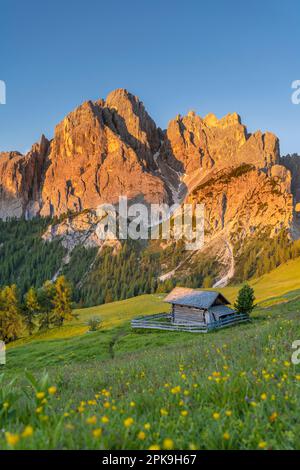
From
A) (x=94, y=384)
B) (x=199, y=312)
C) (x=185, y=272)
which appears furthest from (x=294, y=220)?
(x=94, y=384)

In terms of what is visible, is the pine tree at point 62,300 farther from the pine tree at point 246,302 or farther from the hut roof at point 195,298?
the pine tree at point 246,302

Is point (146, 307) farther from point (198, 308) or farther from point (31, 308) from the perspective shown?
point (198, 308)

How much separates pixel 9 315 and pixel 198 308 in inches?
1662

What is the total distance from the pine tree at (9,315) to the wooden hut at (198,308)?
119 feet

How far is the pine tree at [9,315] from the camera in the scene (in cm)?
6575

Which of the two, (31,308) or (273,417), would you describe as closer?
(273,417)

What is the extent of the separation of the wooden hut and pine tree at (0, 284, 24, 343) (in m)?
36.2

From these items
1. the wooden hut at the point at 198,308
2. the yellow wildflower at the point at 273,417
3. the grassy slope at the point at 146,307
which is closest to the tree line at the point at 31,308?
the grassy slope at the point at 146,307

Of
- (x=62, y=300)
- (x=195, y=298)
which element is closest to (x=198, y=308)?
(x=195, y=298)

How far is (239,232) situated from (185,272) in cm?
4769

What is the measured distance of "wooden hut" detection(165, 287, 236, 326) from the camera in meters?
47.0

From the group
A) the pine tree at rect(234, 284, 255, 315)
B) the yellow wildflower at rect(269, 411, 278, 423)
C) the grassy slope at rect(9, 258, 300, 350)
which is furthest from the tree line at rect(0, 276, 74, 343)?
the yellow wildflower at rect(269, 411, 278, 423)

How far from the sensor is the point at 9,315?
66250 mm
